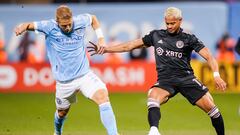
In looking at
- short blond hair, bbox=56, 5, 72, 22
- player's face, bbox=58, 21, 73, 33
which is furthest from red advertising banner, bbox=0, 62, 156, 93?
short blond hair, bbox=56, 5, 72, 22

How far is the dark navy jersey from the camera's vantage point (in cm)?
1077

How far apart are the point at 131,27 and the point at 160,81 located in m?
10.5

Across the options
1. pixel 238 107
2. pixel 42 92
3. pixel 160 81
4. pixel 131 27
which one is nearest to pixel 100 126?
pixel 160 81

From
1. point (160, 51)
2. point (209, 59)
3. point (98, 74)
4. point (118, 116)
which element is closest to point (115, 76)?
point (98, 74)

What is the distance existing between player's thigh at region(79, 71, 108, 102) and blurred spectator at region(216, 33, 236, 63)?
10.8 metres

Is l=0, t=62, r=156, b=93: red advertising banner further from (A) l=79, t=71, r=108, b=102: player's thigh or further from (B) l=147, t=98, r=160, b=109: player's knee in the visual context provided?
(B) l=147, t=98, r=160, b=109: player's knee

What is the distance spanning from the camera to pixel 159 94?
10.7 m

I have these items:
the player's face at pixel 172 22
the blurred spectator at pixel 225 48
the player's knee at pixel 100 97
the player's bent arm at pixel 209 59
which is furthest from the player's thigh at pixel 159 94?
the blurred spectator at pixel 225 48

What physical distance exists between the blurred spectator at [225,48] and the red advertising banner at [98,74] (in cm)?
231

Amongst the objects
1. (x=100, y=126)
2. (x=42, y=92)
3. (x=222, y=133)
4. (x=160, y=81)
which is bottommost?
(x=42, y=92)

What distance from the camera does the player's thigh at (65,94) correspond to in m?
10.9

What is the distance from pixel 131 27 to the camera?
2125cm

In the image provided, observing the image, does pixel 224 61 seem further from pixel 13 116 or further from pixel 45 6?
pixel 13 116

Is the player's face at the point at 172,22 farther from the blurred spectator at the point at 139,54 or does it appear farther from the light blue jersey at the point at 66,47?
the blurred spectator at the point at 139,54
